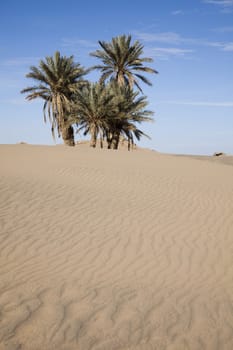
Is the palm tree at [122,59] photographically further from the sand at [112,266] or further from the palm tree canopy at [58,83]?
the sand at [112,266]

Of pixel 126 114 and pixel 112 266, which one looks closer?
pixel 112 266

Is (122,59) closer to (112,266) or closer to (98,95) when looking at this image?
(98,95)

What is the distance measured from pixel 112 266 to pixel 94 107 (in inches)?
697

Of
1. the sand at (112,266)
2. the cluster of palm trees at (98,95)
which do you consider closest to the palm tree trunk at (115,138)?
the cluster of palm trees at (98,95)

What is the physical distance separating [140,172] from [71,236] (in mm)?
7295

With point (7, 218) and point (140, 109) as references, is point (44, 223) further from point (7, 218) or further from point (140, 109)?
point (140, 109)

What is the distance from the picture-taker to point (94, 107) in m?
21.4

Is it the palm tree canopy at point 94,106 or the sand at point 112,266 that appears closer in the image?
the sand at point 112,266

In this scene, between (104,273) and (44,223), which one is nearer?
(104,273)

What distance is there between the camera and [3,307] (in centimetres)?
343

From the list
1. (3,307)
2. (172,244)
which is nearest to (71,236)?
(172,244)

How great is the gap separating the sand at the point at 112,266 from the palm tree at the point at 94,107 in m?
12.5

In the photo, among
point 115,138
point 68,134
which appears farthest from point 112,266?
point 68,134

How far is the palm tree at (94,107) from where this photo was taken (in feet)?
69.9
